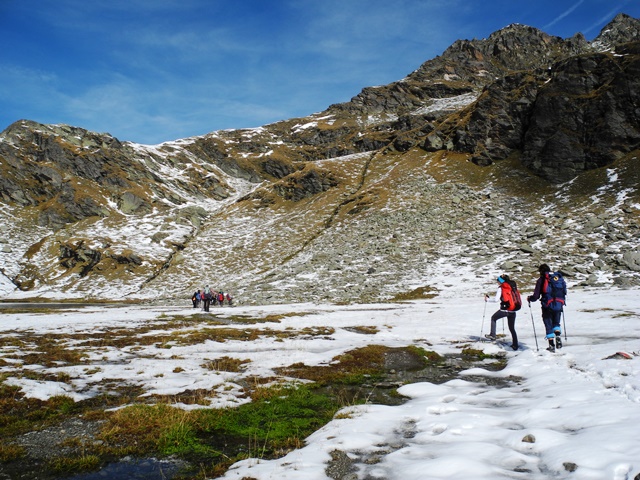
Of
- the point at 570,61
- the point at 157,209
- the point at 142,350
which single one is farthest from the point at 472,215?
the point at 157,209

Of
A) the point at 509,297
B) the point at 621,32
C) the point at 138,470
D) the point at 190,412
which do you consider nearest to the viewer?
the point at 138,470

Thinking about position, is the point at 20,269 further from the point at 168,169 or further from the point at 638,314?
the point at 638,314

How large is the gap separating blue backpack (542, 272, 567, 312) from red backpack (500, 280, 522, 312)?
5.81 feet

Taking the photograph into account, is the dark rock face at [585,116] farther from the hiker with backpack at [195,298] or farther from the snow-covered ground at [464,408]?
the hiker with backpack at [195,298]

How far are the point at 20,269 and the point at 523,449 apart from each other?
106 metres

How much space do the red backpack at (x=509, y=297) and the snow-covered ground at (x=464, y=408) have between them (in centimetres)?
173

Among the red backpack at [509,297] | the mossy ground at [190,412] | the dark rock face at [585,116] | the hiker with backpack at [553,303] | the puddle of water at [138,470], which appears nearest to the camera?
the puddle of water at [138,470]

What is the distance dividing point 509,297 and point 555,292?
209 cm

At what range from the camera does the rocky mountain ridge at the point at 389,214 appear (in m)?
46.7

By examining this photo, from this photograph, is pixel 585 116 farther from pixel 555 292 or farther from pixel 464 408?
pixel 464 408

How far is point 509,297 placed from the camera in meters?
15.2

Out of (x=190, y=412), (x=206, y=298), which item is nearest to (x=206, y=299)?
(x=206, y=298)

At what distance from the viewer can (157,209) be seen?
115m

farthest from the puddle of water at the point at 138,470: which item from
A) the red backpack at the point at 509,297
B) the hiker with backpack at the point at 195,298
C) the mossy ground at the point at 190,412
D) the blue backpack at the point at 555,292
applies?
the hiker with backpack at the point at 195,298
